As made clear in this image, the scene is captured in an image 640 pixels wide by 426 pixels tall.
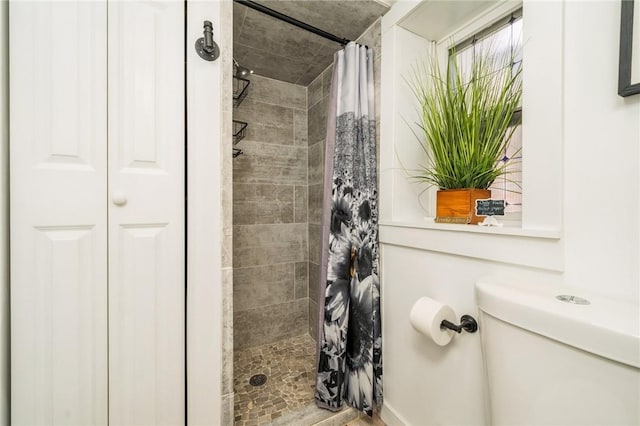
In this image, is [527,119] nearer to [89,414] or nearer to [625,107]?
[625,107]

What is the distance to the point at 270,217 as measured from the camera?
1.85 meters

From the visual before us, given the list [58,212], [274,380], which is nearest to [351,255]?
[274,380]

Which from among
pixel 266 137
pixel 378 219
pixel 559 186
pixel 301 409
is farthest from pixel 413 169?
pixel 301 409

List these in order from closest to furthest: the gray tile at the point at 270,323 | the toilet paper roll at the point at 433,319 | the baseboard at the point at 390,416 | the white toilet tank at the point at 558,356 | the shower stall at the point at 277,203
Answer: the white toilet tank at the point at 558,356 → the toilet paper roll at the point at 433,319 → the baseboard at the point at 390,416 → the shower stall at the point at 277,203 → the gray tile at the point at 270,323

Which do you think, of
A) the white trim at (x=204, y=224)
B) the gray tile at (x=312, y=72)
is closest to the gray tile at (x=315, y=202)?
the gray tile at (x=312, y=72)

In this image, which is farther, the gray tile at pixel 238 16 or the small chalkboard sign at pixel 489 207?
the gray tile at pixel 238 16

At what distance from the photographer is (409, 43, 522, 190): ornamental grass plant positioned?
0.82m

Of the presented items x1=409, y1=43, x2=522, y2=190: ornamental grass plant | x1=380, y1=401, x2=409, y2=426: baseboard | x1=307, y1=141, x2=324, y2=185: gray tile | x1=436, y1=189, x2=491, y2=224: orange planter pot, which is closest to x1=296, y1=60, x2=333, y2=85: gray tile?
x1=307, y1=141, x2=324, y2=185: gray tile

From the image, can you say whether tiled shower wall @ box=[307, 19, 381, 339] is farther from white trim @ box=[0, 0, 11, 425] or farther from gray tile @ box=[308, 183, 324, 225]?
white trim @ box=[0, 0, 11, 425]

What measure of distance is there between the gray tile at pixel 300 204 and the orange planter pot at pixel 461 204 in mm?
1197

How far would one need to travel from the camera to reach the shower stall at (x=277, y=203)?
1446mm

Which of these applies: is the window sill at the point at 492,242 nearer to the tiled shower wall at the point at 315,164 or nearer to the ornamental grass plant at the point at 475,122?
the ornamental grass plant at the point at 475,122

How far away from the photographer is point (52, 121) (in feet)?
2.07

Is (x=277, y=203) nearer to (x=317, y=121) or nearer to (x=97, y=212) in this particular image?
(x=317, y=121)
